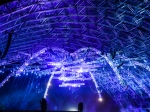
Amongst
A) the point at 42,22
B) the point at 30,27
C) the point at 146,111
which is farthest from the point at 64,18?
the point at 146,111

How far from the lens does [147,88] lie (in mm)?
26359

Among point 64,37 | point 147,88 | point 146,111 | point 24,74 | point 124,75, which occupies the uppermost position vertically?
point 64,37

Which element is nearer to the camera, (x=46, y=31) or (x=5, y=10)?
(x=5, y=10)

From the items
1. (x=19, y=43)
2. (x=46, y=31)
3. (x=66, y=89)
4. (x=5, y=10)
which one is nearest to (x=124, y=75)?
(x=66, y=89)

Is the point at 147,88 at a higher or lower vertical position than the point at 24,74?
lower

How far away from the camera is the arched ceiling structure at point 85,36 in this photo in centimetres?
1516

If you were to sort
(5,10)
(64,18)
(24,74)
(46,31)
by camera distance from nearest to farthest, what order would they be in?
1. (5,10)
2. (64,18)
3. (46,31)
4. (24,74)

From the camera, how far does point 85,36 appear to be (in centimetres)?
2219

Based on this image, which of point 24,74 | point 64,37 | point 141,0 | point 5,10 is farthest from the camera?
point 24,74

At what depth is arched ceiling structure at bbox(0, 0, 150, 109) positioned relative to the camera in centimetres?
1516

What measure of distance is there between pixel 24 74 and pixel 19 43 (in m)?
11.2

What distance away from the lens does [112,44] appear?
22016mm

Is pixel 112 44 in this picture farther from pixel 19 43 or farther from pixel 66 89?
pixel 66 89

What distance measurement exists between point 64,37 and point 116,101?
1951 cm
